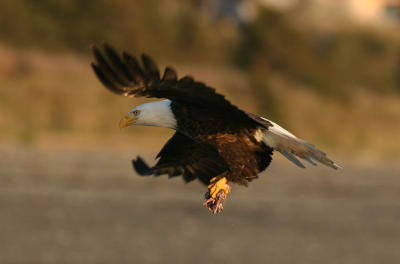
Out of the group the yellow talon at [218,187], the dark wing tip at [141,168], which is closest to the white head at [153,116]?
the yellow talon at [218,187]

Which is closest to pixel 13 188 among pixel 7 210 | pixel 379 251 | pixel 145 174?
pixel 7 210

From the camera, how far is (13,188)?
93.1ft

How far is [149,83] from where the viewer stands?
189 inches

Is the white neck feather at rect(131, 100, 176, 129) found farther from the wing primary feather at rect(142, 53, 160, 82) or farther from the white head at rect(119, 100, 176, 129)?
the wing primary feather at rect(142, 53, 160, 82)

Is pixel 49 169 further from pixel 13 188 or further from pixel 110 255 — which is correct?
pixel 110 255

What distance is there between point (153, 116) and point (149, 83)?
201 mm

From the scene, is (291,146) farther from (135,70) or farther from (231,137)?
(135,70)

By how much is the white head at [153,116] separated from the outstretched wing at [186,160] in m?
0.53

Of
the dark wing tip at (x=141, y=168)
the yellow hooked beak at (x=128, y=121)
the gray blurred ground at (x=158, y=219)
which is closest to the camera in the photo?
the yellow hooked beak at (x=128, y=121)

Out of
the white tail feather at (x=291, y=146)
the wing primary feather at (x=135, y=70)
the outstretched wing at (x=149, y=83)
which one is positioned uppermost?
the white tail feather at (x=291, y=146)

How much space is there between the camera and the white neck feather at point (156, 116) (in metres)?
4.85

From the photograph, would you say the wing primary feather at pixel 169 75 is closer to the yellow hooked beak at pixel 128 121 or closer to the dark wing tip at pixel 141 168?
the yellow hooked beak at pixel 128 121

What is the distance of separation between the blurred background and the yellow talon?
19327mm

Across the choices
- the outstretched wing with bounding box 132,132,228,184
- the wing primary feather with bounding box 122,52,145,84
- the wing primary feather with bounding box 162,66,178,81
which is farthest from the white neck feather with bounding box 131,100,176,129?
the outstretched wing with bounding box 132,132,228,184
